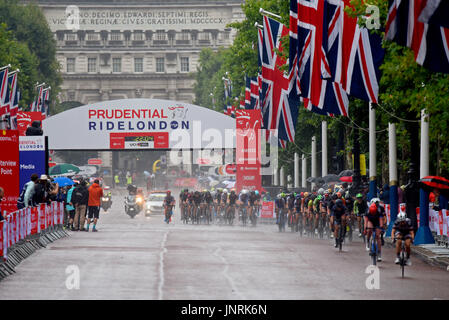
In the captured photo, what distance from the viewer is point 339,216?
31375 millimetres

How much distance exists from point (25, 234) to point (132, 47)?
427 feet

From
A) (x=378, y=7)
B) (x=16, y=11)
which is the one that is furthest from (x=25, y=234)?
(x=16, y=11)

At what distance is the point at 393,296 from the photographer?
18672 millimetres

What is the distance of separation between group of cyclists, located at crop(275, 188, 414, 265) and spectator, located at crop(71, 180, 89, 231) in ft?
25.1

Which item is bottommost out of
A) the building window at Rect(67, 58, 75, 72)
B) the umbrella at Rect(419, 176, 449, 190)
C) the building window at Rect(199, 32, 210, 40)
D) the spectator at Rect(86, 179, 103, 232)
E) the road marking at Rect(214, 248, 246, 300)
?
the road marking at Rect(214, 248, 246, 300)

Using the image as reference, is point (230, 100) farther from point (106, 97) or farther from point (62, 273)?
point (106, 97)

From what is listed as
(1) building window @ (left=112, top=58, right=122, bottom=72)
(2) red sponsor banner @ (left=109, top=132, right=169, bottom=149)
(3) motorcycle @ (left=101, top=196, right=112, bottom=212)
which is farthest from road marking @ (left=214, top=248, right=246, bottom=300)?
(1) building window @ (left=112, top=58, right=122, bottom=72)

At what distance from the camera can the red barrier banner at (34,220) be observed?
91.7 feet

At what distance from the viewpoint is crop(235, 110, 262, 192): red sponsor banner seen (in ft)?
175

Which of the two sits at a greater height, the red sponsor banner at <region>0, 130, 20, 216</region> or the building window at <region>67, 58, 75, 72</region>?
the building window at <region>67, 58, 75, 72</region>

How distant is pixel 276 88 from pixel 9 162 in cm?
1740

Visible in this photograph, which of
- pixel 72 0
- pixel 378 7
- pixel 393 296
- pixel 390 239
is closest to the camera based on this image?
pixel 393 296

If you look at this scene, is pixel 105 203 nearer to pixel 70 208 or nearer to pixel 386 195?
pixel 70 208

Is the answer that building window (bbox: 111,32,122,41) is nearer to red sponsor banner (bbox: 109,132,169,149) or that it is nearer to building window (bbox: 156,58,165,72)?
building window (bbox: 156,58,165,72)
